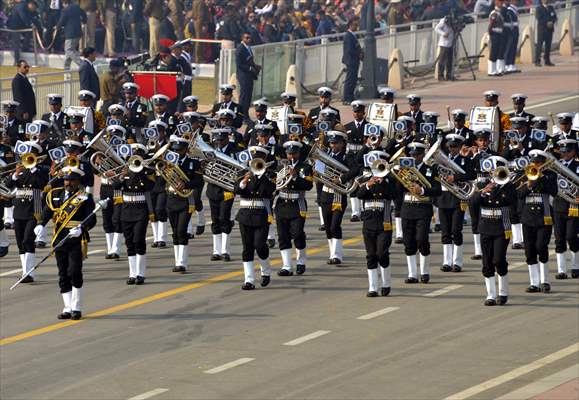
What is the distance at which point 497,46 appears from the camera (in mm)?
46500

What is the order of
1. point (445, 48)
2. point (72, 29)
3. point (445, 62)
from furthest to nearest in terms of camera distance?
point (445, 62)
point (445, 48)
point (72, 29)

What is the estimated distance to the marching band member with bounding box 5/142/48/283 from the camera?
26.9m

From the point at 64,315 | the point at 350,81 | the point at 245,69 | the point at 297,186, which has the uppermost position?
the point at 245,69

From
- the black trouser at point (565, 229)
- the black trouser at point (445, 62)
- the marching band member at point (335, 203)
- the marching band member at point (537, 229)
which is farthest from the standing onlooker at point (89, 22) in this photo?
the marching band member at point (537, 229)

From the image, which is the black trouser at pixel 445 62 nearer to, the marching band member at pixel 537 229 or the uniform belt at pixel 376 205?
the marching band member at pixel 537 229

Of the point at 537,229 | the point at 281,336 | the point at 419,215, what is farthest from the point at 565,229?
the point at 281,336

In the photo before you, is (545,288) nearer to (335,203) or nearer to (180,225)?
(335,203)

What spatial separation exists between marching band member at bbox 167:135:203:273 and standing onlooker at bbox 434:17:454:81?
19008mm

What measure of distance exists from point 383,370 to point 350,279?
515 cm

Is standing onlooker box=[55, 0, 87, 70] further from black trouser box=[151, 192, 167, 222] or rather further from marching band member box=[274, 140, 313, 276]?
marching band member box=[274, 140, 313, 276]

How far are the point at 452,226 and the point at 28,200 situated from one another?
6770 mm

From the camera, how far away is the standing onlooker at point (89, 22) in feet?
151

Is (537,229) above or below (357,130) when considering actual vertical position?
below

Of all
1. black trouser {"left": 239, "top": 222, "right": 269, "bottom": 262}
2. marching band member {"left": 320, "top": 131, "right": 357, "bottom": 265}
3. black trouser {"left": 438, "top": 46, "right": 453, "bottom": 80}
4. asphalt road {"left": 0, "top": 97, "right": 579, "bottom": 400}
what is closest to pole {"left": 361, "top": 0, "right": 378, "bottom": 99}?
black trouser {"left": 438, "top": 46, "right": 453, "bottom": 80}
